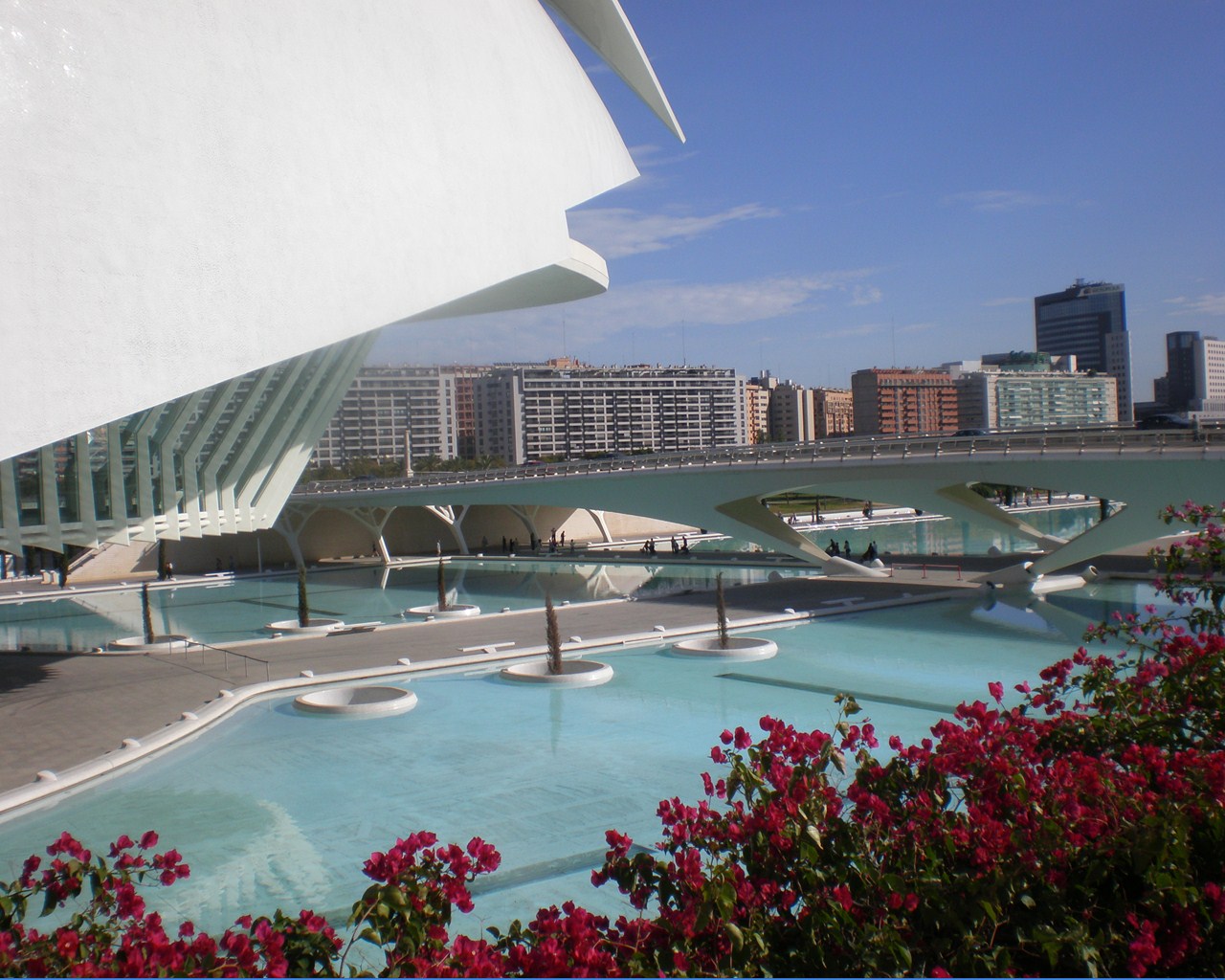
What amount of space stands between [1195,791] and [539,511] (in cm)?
3742

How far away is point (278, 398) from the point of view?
14219mm

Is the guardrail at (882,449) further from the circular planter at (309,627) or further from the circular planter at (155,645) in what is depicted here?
the circular planter at (155,645)

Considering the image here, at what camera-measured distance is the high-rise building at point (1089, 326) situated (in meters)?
154

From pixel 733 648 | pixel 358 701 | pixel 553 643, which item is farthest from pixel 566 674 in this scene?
pixel 733 648

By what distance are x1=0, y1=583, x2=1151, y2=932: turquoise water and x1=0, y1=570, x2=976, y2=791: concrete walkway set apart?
38.1 inches

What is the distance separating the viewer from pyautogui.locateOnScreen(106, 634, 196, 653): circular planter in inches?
687

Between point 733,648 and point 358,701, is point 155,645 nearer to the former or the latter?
point 358,701

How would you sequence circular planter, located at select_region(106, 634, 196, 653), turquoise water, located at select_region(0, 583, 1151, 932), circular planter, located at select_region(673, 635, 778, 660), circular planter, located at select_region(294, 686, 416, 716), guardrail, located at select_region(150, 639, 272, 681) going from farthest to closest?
circular planter, located at select_region(106, 634, 196, 653)
circular planter, located at select_region(673, 635, 778, 660)
guardrail, located at select_region(150, 639, 272, 681)
circular planter, located at select_region(294, 686, 416, 716)
turquoise water, located at select_region(0, 583, 1151, 932)

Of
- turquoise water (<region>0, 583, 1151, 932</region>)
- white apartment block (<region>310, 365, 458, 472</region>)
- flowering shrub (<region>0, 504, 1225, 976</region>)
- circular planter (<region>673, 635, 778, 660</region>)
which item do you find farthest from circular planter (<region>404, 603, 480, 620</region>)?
white apartment block (<region>310, 365, 458, 472</region>)

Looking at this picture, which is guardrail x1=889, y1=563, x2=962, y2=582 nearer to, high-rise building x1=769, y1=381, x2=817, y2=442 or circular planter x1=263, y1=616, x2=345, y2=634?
circular planter x1=263, y1=616, x2=345, y2=634

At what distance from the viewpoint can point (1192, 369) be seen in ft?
467

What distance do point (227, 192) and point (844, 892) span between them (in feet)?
17.2

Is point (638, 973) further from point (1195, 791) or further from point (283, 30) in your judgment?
point (283, 30)

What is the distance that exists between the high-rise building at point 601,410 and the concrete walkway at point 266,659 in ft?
233
